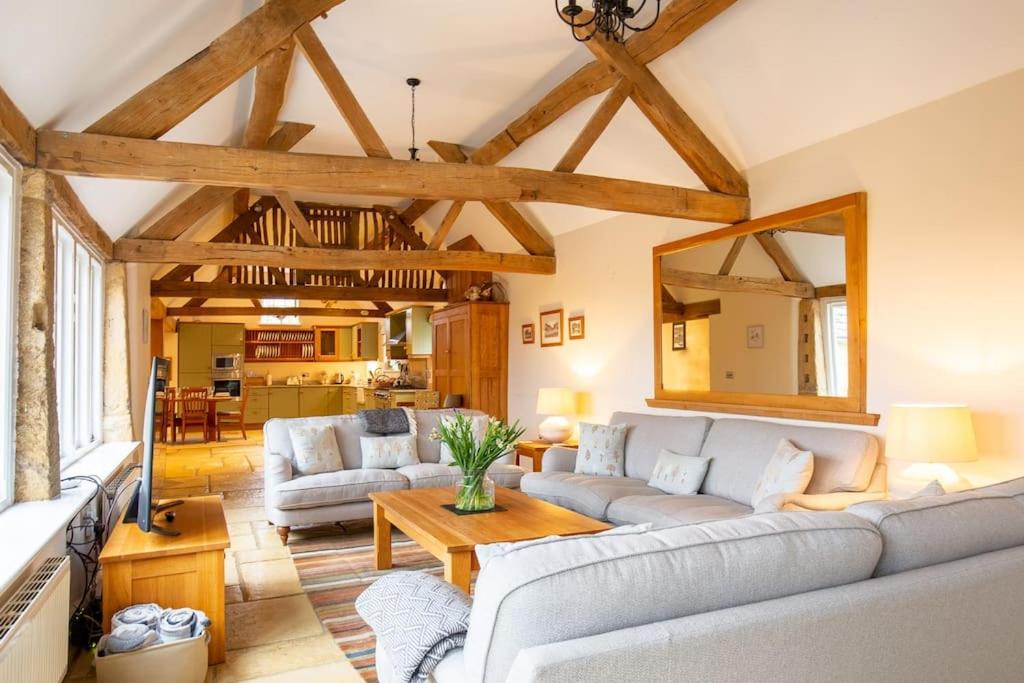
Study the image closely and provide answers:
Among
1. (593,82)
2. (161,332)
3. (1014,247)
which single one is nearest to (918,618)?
(1014,247)

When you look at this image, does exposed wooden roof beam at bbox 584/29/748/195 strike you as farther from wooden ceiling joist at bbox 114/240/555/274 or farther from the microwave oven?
the microwave oven

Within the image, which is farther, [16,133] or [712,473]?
[712,473]

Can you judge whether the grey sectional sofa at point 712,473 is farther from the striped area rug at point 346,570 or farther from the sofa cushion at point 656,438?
the striped area rug at point 346,570

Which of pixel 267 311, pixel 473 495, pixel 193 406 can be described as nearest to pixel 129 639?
pixel 473 495

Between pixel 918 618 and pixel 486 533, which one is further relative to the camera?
pixel 486 533

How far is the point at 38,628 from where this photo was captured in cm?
227

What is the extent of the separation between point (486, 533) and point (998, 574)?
215cm

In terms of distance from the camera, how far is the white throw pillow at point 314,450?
5.23m

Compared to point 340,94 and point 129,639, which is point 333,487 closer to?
point 129,639

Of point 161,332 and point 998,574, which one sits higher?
point 161,332

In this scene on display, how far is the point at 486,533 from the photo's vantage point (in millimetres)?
3439

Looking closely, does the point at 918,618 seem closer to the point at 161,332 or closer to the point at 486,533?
the point at 486,533

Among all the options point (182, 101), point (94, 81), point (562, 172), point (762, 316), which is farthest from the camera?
point (762, 316)

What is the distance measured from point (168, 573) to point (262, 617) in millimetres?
752
